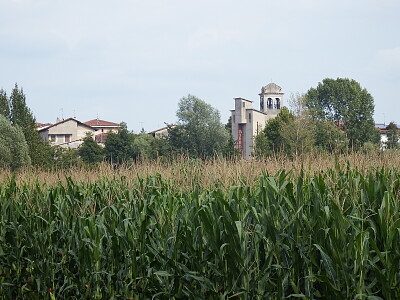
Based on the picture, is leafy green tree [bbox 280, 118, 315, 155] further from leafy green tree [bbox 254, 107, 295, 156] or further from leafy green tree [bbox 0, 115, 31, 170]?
leafy green tree [bbox 0, 115, 31, 170]

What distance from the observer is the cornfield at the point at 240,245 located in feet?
18.6

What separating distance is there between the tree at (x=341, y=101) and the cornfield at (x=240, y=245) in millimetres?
87300

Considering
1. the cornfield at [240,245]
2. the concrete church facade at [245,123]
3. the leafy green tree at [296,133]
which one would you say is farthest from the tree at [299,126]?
the cornfield at [240,245]

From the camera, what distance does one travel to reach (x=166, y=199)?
8391 millimetres

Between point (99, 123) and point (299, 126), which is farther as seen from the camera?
point (99, 123)

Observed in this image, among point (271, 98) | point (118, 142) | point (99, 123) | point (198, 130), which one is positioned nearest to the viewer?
point (118, 142)

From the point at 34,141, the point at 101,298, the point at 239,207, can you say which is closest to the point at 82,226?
the point at 101,298

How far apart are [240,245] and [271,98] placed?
110m

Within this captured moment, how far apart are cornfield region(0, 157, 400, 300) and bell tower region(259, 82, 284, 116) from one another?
351 feet

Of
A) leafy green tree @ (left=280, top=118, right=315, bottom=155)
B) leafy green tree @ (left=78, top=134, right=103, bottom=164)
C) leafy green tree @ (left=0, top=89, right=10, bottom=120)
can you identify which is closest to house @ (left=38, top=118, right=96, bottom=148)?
leafy green tree @ (left=78, top=134, right=103, bottom=164)

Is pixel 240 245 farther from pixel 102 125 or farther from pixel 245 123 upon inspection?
pixel 102 125

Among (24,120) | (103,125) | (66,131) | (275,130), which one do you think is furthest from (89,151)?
(103,125)

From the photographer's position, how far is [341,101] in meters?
100

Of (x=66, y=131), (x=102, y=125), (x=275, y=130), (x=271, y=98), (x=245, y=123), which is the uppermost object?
(x=271, y=98)
